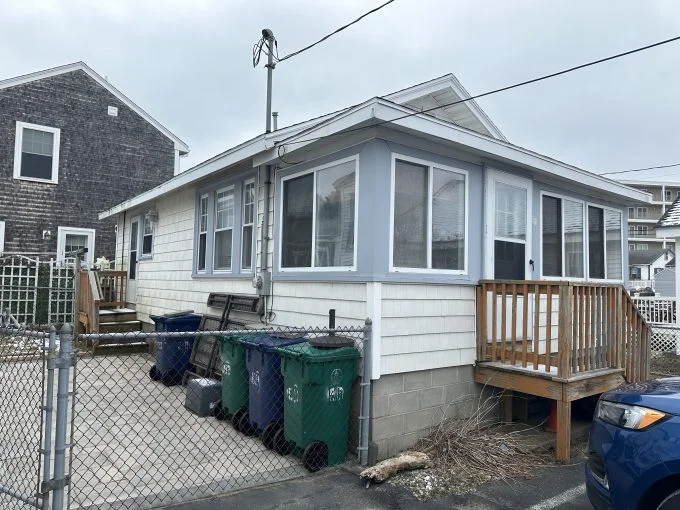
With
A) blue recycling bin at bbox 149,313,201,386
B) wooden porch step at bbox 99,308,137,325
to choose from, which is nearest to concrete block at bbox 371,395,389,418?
blue recycling bin at bbox 149,313,201,386

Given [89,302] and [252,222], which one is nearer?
[252,222]

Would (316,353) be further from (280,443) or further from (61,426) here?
(61,426)

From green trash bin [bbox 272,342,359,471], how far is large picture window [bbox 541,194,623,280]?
3574mm

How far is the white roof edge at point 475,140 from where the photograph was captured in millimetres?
4480

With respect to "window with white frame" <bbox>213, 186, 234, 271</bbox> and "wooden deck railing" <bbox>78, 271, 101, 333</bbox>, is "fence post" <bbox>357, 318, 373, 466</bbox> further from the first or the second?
"wooden deck railing" <bbox>78, 271, 101, 333</bbox>

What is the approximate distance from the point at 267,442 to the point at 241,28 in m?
7.33

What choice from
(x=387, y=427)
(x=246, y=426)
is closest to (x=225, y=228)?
(x=246, y=426)

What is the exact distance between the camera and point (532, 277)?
6445 mm

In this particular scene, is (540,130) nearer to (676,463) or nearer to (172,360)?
(172,360)

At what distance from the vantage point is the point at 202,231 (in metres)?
8.27

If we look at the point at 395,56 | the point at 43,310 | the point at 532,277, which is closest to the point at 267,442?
the point at 532,277

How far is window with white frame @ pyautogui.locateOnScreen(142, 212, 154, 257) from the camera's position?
34.6 ft

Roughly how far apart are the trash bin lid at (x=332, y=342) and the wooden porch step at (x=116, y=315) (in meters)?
6.98

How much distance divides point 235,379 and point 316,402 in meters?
1.40
